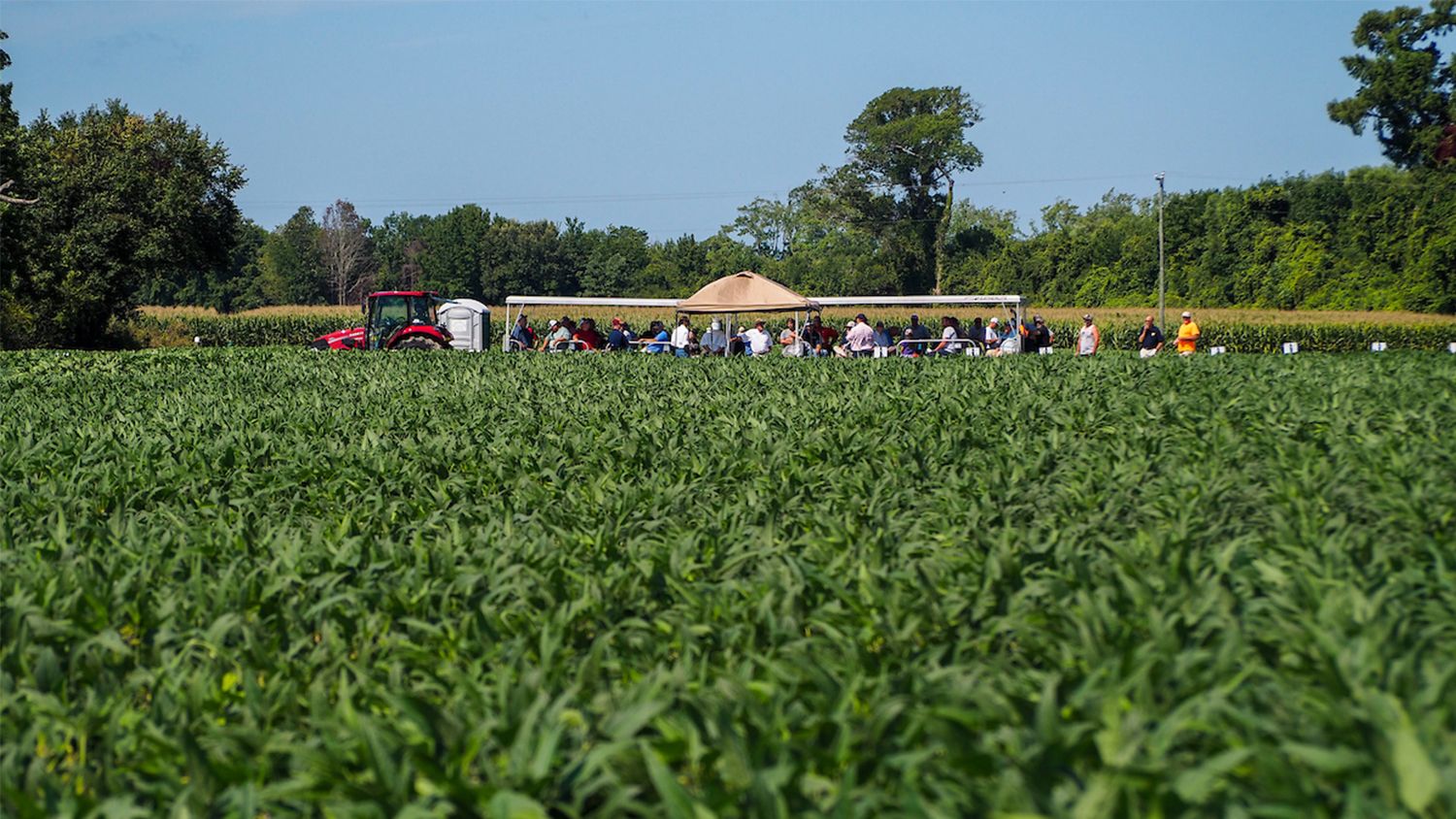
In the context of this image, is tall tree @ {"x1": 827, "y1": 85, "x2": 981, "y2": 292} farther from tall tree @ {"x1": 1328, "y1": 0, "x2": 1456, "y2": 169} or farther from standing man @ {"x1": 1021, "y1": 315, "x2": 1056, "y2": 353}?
standing man @ {"x1": 1021, "y1": 315, "x2": 1056, "y2": 353}

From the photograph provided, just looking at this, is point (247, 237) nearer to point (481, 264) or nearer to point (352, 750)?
point (481, 264)

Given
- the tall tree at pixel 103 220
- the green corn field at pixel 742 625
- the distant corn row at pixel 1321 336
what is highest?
the tall tree at pixel 103 220

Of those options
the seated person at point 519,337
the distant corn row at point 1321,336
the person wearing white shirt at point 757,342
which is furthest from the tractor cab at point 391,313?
the distant corn row at point 1321,336

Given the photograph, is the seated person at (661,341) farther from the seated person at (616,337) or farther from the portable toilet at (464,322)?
the portable toilet at (464,322)

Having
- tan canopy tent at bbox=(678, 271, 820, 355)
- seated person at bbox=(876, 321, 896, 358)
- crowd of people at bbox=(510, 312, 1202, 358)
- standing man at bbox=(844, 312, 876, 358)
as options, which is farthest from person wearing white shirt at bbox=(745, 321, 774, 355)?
seated person at bbox=(876, 321, 896, 358)

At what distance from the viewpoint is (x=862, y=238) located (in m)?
110

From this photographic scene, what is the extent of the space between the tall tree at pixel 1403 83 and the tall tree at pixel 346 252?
326 ft

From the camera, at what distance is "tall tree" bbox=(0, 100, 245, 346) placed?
5484 cm

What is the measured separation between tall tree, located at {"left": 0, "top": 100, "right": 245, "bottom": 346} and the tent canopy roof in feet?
90.2

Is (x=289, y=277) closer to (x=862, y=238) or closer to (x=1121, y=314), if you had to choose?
(x=862, y=238)

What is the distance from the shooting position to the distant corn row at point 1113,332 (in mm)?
55719

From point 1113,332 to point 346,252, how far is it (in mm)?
103243

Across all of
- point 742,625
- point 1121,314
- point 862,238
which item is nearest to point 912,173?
point 862,238

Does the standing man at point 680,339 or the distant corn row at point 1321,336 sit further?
the distant corn row at point 1321,336
